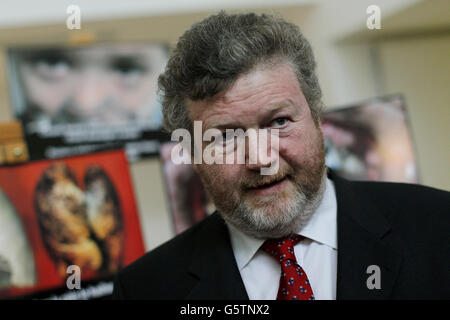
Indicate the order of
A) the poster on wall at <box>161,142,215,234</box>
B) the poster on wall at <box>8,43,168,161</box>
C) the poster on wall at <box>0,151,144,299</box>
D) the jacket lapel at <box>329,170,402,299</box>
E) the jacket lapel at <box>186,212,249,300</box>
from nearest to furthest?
the jacket lapel at <box>329,170,402,299</box>, the jacket lapel at <box>186,212,249,300</box>, the poster on wall at <box>0,151,144,299</box>, the poster on wall at <box>8,43,168,161</box>, the poster on wall at <box>161,142,215,234</box>

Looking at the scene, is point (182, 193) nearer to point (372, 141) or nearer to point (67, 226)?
point (67, 226)

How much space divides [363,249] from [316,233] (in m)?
0.12

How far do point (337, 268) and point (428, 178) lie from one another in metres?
1.98

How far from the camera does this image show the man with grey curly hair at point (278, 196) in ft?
3.70

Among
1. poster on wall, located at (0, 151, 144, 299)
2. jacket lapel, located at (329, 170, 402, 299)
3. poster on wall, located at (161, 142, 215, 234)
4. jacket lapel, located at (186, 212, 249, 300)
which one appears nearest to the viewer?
jacket lapel, located at (329, 170, 402, 299)

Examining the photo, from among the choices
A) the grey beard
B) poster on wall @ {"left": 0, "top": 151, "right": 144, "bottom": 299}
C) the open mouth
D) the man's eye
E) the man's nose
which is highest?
the man's eye

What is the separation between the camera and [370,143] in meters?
2.55

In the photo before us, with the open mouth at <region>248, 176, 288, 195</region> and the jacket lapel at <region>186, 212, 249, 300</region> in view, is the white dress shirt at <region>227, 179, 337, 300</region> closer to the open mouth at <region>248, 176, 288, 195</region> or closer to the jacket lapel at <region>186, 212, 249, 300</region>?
the jacket lapel at <region>186, 212, 249, 300</region>

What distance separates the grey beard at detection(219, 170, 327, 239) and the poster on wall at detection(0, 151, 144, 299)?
105 cm

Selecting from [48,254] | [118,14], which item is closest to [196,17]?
[118,14]

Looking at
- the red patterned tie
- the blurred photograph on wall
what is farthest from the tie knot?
the blurred photograph on wall

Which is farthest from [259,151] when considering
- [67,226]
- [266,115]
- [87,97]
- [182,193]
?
[87,97]

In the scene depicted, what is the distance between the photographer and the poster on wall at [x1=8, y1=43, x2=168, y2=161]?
2305mm
